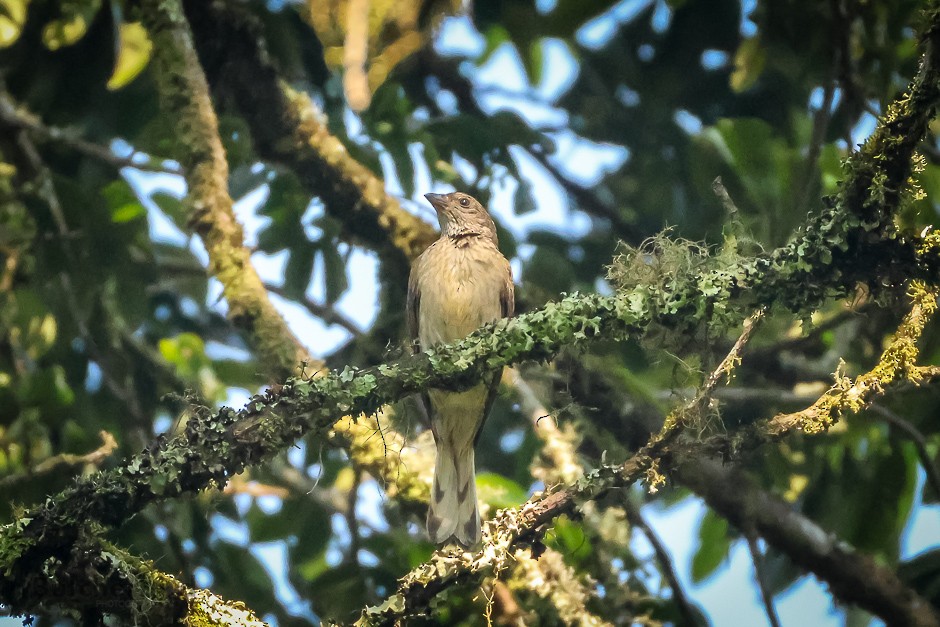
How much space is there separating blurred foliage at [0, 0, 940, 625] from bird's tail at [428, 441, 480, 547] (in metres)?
0.16

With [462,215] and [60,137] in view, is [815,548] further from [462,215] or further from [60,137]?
[60,137]

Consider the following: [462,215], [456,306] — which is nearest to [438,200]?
[462,215]

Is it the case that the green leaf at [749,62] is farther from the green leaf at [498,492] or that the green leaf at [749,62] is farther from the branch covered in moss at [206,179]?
the branch covered in moss at [206,179]

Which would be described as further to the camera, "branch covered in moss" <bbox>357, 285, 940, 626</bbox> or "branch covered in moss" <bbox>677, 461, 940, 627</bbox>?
"branch covered in moss" <bbox>677, 461, 940, 627</bbox>

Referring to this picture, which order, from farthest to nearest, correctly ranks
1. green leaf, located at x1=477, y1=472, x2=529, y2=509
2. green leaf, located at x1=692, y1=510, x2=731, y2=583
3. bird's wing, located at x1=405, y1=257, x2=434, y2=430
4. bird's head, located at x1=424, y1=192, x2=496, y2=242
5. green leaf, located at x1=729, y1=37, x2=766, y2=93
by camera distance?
green leaf, located at x1=692, y1=510, x2=731, y2=583
bird's head, located at x1=424, y1=192, x2=496, y2=242
green leaf, located at x1=729, y1=37, x2=766, y2=93
bird's wing, located at x1=405, y1=257, x2=434, y2=430
green leaf, located at x1=477, y1=472, x2=529, y2=509

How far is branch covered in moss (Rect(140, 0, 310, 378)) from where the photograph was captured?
169 inches

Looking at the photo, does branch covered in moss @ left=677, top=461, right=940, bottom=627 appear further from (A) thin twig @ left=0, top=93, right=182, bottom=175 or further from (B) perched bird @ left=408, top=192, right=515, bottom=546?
(A) thin twig @ left=0, top=93, right=182, bottom=175

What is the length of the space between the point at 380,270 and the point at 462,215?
544mm

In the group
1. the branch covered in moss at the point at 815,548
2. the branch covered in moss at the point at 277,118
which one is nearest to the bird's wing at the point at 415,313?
the branch covered in moss at the point at 277,118

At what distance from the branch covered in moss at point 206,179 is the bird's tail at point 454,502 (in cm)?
84

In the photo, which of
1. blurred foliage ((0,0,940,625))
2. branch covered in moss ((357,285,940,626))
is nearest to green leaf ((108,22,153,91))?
blurred foliage ((0,0,940,625))

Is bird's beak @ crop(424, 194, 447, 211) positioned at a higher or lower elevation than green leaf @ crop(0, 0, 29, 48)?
lower

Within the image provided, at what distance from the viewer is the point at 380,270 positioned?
18.4 ft

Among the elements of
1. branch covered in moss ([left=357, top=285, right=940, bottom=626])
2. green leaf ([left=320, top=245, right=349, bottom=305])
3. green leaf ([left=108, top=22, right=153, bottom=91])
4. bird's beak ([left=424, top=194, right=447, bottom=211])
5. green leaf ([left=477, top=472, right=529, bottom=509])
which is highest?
green leaf ([left=108, top=22, right=153, bottom=91])
